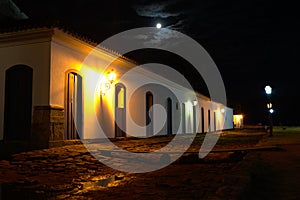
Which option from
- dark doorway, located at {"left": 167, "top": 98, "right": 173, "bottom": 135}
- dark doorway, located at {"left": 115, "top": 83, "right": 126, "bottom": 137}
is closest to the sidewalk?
dark doorway, located at {"left": 115, "top": 83, "right": 126, "bottom": 137}

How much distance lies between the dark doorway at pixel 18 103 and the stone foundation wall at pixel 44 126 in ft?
1.89

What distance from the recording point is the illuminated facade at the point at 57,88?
29.7 ft

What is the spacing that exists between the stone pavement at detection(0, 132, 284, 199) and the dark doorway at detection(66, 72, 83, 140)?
9.17ft

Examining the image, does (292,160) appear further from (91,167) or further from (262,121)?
(262,121)

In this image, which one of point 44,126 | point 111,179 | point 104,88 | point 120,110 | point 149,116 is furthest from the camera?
point 149,116

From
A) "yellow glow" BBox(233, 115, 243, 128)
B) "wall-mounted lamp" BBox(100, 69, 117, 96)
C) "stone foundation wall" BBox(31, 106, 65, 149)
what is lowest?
"stone foundation wall" BBox(31, 106, 65, 149)

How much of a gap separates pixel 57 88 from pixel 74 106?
3.56ft

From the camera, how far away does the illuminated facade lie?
905cm

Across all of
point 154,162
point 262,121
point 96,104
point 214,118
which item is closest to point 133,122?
point 96,104

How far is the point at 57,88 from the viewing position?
9.29 m

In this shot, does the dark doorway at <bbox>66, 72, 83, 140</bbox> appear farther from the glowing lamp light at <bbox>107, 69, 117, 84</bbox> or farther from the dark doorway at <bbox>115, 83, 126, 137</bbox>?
the dark doorway at <bbox>115, 83, 126, 137</bbox>

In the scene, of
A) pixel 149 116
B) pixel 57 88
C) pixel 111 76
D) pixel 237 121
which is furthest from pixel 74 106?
pixel 237 121

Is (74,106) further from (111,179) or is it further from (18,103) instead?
→ (111,179)

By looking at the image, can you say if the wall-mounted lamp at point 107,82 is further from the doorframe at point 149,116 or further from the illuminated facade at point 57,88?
the doorframe at point 149,116
